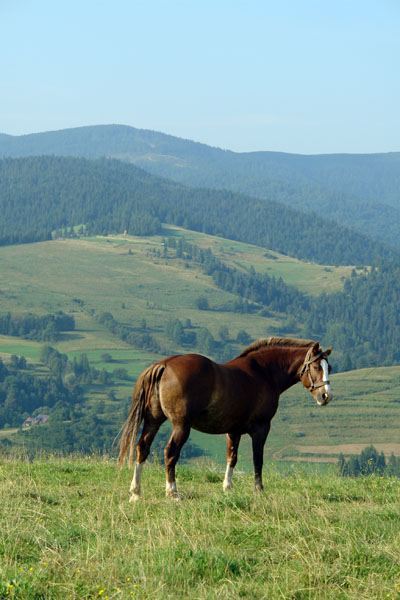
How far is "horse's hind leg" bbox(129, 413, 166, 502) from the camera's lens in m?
10.6

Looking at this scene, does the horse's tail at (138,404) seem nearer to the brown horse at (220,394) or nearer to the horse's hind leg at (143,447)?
the brown horse at (220,394)

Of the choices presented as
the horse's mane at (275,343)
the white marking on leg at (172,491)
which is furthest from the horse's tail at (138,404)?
the horse's mane at (275,343)

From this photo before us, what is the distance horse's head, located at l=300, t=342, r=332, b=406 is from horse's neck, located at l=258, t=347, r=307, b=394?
197 mm

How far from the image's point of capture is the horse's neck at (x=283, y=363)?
12.0 meters

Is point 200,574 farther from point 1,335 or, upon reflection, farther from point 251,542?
point 1,335

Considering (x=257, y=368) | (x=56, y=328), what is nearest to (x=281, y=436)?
(x=56, y=328)

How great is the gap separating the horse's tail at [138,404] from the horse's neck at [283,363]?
2076mm

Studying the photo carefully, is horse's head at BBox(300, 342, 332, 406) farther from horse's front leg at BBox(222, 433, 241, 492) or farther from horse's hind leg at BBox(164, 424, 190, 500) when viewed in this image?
horse's hind leg at BBox(164, 424, 190, 500)

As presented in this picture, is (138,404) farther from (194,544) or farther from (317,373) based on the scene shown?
(194,544)

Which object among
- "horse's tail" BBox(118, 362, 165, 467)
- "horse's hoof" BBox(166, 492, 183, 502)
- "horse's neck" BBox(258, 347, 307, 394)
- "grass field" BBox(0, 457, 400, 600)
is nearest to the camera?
"grass field" BBox(0, 457, 400, 600)

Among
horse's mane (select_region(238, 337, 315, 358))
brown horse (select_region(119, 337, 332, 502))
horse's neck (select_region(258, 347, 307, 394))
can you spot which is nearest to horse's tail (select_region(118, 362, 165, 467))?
brown horse (select_region(119, 337, 332, 502))

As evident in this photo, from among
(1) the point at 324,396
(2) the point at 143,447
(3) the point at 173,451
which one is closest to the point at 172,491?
(3) the point at 173,451

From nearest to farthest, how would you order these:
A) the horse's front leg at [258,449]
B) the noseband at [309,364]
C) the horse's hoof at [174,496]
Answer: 1. the horse's hoof at [174,496]
2. the horse's front leg at [258,449]
3. the noseband at [309,364]

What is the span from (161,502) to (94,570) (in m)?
2.96
